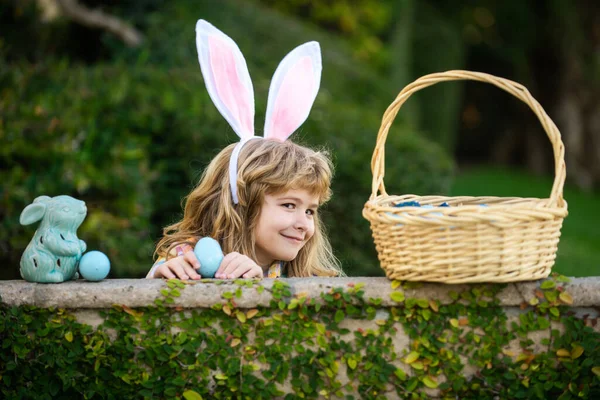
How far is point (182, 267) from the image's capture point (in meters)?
2.52

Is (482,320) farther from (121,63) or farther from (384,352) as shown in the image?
(121,63)

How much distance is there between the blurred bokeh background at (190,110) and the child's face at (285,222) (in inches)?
57.4

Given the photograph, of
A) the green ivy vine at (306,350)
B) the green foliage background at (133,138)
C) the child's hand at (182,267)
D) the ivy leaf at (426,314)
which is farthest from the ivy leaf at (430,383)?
the green foliage background at (133,138)

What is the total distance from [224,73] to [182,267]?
83 cm

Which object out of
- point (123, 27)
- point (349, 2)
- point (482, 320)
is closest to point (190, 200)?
point (482, 320)

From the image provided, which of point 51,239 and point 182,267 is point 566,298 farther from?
point 51,239

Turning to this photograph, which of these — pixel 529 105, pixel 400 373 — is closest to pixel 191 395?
pixel 400 373

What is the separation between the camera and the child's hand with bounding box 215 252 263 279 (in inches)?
98.3

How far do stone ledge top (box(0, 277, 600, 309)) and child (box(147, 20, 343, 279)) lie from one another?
24 cm

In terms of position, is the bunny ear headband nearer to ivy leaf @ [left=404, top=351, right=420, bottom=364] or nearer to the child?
the child

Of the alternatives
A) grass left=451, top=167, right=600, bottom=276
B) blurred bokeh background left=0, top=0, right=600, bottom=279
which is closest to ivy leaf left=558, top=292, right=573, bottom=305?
blurred bokeh background left=0, top=0, right=600, bottom=279

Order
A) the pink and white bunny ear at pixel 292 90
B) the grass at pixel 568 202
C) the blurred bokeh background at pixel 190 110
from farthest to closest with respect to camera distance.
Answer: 1. the grass at pixel 568 202
2. the blurred bokeh background at pixel 190 110
3. the pink and white bunny ear at pixel 292 90

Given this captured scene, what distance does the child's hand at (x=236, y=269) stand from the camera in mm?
2498

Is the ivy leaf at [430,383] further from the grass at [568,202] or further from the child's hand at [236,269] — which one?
the grass at [568,202]
